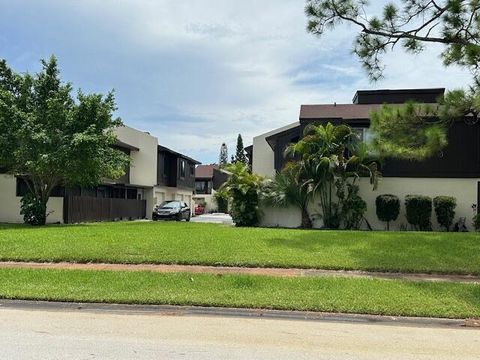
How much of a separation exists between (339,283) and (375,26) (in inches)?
314

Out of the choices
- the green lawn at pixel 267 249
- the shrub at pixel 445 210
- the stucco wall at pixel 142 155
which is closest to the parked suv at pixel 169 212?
the stucco wall at pixel 142 155

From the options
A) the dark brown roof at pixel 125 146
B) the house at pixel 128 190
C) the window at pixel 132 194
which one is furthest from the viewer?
the window at pixel 132 194

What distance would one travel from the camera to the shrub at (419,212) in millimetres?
20469

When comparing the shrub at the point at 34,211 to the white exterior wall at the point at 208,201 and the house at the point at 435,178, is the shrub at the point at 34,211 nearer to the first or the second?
the house at the point at 435,178

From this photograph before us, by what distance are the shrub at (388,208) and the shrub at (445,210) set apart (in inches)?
59.8

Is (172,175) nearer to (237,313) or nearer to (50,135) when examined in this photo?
(50,135)

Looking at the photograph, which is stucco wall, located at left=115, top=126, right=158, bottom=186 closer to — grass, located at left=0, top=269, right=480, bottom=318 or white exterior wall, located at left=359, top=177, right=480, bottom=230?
A: white exterior wall, located at left=359, top=177, right=480, bottom=230

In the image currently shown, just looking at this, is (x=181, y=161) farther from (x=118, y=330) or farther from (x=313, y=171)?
(x=118, y=330)

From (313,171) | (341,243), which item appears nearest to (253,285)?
(341,243)

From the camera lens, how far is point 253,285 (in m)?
9.76

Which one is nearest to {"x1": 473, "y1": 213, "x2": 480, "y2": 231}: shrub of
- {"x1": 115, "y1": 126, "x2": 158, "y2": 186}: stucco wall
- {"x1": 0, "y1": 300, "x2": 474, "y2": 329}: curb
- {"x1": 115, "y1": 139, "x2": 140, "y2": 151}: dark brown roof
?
{"x1": 0, "y1": 300, "x2": 474, "y2": 329}: curb

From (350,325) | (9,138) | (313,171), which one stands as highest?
(9,138)

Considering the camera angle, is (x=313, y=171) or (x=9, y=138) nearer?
(x=313, y=171)

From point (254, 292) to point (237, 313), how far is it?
106 centimetres
